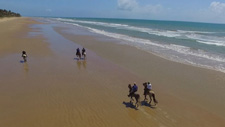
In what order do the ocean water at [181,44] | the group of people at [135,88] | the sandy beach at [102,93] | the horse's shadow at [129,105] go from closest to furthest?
1. the sandy beach at [102,93]
2. the group of people at [135,88]
3. the horse's shadow at [129,105]
4. the ocean water at [181,44]

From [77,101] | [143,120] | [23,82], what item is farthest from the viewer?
[23,82]

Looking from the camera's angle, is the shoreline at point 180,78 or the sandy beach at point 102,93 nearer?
the sandy beach at point 102,93

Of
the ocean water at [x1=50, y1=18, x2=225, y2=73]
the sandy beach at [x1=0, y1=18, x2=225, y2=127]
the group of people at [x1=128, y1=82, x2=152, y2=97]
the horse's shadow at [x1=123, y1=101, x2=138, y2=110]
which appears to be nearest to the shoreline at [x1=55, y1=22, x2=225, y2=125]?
the sandy beach at [x1=0, y1=18, x2=225, y2=127]

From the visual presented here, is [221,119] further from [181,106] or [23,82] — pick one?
[23,82]

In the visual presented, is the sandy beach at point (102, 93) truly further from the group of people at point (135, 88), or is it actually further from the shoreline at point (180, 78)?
the group of people at point (135, 88)

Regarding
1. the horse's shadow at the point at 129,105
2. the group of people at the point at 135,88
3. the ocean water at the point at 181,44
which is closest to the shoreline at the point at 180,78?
the group of people at the point at 135,88

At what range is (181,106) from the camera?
380 inches

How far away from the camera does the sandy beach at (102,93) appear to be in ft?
26.8

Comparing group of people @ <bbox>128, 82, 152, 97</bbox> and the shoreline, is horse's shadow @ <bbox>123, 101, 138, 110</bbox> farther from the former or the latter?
the shoreline

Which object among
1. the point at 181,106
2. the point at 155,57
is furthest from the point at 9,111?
the point at 155,57

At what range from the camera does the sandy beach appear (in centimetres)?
816

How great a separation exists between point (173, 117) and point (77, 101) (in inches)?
187

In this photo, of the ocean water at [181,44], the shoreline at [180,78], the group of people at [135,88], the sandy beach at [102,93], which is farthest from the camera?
the ocean water at [181,44]

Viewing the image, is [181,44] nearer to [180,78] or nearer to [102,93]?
[180,78]
